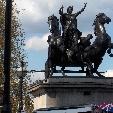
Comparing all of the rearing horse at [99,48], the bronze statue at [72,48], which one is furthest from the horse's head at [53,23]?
the rearing horse at [99,48]

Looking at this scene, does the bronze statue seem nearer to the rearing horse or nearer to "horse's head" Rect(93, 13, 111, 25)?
the rearing horse

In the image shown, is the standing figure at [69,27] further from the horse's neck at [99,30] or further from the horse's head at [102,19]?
the horse's head at [102,19]

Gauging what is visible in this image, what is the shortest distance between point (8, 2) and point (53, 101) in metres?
15.0

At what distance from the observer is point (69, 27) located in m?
30.7

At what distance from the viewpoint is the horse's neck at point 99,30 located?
31302 millimetres

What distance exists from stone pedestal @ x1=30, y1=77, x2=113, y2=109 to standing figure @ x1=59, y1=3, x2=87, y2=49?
5.90 ft

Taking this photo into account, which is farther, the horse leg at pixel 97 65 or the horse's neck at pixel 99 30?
the horse's neck at pixel 99 30

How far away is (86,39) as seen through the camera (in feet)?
101

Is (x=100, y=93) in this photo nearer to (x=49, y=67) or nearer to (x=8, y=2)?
(x=49, y=67)

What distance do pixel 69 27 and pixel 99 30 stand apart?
1.64m

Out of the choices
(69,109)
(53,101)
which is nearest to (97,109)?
(69,109)

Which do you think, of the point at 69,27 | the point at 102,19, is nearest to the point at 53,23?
the point at 69,27

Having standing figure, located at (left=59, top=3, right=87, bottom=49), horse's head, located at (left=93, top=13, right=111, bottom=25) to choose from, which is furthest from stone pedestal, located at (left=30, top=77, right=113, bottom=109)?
horse's head, located at (left=93, top=13, right=111, bottom=25)

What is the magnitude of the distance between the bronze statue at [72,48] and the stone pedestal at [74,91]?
58 centimetres
